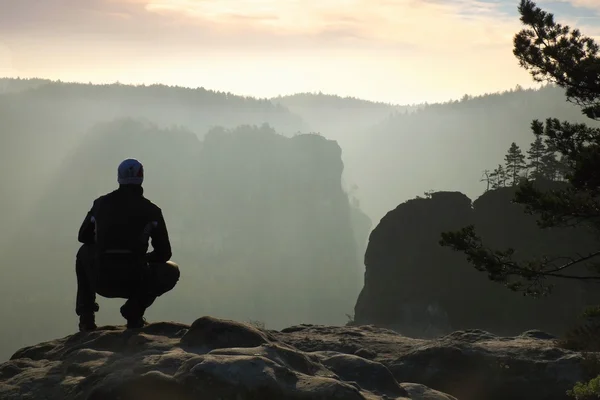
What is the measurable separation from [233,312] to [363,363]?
635 ft

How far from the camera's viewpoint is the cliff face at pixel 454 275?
183ft

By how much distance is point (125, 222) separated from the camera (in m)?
8.56

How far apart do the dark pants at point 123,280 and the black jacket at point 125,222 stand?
0.18 meters

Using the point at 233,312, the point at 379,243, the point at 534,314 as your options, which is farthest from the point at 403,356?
the point at 233,312

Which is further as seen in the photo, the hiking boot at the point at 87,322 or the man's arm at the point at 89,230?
the hiking boot at the point at 87,322

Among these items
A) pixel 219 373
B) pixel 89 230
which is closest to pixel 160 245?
pixel 89 230

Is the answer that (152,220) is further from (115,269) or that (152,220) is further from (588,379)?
(588,379)

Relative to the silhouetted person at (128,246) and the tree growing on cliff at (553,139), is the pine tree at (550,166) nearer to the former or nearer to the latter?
the tree growing on cliff at (553,139)

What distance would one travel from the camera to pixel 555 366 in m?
12.2

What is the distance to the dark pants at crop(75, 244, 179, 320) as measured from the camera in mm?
8562

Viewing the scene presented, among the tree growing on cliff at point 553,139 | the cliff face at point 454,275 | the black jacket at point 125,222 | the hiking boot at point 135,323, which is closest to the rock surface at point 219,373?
the hiking boot at point 135,323

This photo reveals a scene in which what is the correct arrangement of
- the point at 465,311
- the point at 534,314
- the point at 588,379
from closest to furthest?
the point at 588,379
the point at 534,314
the point at 465,311

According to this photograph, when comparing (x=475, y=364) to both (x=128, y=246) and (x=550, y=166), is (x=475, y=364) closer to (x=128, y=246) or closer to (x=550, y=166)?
(x=128, y=246)

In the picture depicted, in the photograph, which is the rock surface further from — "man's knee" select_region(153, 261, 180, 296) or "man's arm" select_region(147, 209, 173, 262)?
"man's arm" select_region(147, 209, 173, 262)
